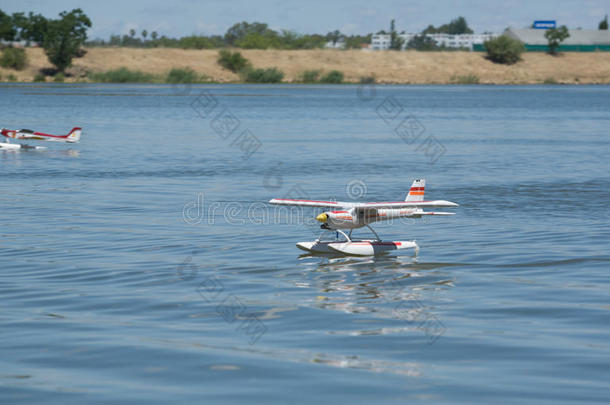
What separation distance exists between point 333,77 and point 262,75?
17550 mm

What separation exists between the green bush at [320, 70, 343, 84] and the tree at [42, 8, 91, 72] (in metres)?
56.4

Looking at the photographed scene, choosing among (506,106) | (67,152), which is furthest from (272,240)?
(506,106)

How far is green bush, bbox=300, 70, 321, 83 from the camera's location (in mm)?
194750

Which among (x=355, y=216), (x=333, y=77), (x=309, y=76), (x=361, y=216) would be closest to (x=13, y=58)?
(x=309, y=76)

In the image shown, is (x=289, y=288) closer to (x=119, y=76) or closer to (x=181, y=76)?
(x=181, y=76)

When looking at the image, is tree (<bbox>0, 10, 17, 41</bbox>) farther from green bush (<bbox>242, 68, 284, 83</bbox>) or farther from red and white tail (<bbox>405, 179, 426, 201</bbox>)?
red and white tail (<bbox>405, 179, 426, 201</bbox>)

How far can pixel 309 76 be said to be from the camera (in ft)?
640

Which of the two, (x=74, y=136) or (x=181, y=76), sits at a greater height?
(x=181, y=76)

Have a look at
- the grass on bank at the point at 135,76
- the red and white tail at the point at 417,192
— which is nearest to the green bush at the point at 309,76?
the grass on bank at the point at 135,76

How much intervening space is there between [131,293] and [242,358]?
552 centimetres

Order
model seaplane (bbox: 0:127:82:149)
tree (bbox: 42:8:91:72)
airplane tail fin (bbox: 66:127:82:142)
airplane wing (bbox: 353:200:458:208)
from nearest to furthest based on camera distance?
airplane wing (bbox: 353:200:458:208), model seaplane (bbox: 0:127:82:149), airplane tail fin (bbox: 66:127:82:142), tree (bbox: 42:8:91:72)

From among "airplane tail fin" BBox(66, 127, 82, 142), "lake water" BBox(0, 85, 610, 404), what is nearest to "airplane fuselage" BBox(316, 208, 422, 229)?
"lake water" BBox(0, 85, 610, 404)

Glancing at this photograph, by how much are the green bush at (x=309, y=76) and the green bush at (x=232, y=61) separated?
44.5 feet

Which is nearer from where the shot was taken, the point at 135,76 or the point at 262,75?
the point at 135,76
